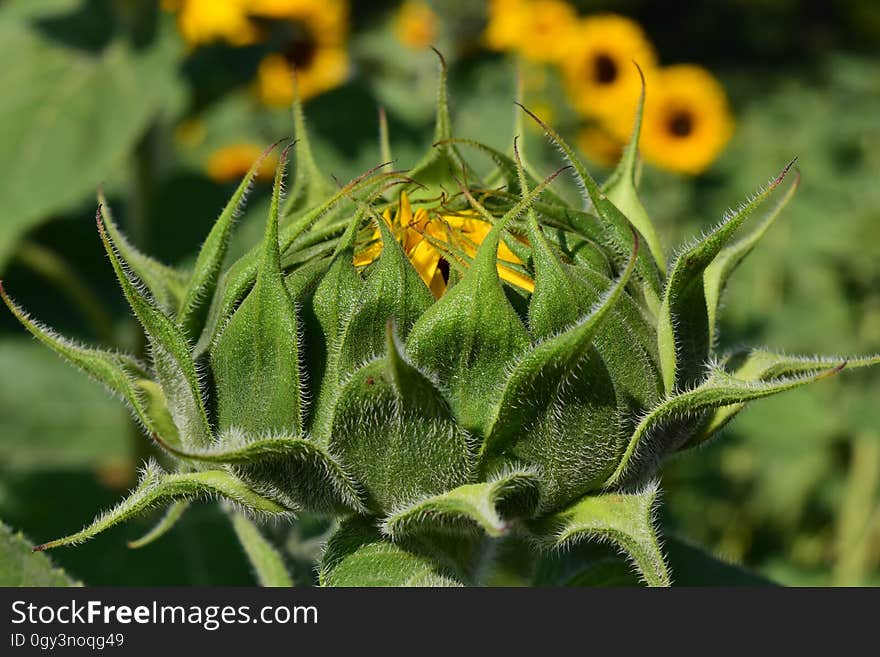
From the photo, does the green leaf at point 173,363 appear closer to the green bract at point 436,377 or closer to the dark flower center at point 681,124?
the green bract at point 436,377

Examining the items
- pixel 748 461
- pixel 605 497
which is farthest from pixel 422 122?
pixel 605 497

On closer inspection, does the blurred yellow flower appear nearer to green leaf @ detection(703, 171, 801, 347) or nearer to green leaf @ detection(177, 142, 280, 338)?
green leaf @ detection(703, 171, 801, 347)

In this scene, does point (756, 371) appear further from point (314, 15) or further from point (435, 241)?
point (314, 15)

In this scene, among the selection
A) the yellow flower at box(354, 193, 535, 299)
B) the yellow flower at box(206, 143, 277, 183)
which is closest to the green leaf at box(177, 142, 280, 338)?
the yellow flower at box(354, 193, 535, 299)

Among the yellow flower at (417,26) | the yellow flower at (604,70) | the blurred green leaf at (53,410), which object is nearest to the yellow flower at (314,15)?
the yellow flower at (417,26)

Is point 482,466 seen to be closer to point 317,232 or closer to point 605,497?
point 605,497

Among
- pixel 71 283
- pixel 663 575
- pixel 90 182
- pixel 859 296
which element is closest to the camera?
pixel 663 575
